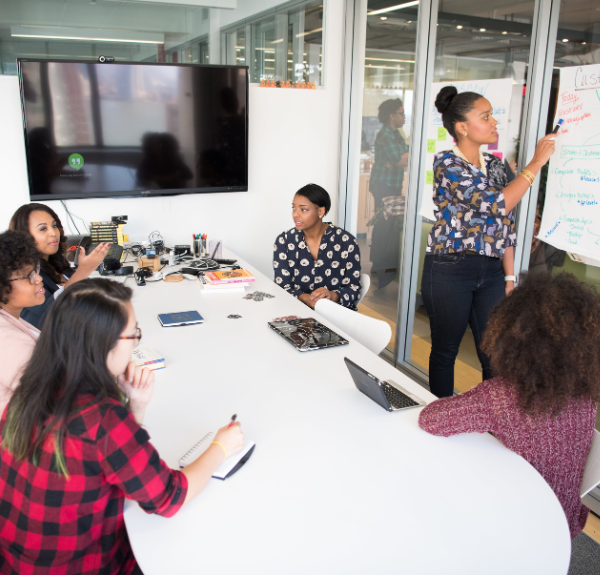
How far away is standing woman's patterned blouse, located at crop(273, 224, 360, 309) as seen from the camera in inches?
117

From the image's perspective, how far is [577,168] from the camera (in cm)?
226

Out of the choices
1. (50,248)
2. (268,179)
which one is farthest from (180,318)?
(268,179)

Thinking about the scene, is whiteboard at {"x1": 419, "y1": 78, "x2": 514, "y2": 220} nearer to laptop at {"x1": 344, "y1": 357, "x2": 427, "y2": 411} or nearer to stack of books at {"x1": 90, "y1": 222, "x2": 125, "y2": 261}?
laptop at {"x1": 344, "y1": 357, "x2": 427, "y2": 411}

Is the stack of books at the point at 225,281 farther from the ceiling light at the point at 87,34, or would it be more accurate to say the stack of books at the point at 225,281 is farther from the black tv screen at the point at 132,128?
the ceiling light at the point at 87,34

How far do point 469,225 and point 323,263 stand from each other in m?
0.90

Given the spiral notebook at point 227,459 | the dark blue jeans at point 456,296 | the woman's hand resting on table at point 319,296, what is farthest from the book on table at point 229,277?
the spiral notebook at point 227,459

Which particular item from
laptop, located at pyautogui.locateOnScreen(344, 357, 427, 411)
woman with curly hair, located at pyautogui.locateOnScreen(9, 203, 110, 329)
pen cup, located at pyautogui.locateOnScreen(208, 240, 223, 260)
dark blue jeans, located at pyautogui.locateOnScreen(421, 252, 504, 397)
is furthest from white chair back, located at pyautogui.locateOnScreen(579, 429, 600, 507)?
pen cup, located at pyautogui.locateOnScreen(208, 240, 223, 260)

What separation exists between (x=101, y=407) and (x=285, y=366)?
875 millimetres

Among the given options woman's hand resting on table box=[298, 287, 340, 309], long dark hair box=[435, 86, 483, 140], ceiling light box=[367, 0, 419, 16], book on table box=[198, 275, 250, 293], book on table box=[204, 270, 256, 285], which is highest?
ceiling light box=[367, 0, 419, 16]

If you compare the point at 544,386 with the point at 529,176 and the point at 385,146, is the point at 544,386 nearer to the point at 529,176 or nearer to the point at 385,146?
the point at 529,176

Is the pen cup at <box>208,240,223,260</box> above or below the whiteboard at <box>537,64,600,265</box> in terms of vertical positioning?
below

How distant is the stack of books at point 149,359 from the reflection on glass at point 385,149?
215cm

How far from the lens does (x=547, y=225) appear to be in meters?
2.49

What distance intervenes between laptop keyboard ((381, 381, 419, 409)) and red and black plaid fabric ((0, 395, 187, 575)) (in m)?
0.70
